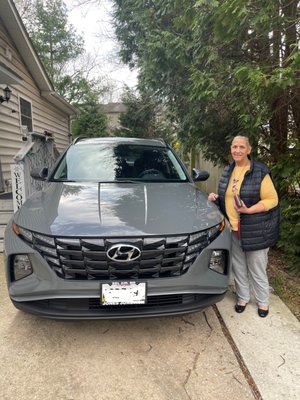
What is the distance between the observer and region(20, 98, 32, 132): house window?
348 inches

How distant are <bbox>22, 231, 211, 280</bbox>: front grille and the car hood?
5 cm

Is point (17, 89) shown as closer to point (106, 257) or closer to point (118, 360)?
point (106, 257)

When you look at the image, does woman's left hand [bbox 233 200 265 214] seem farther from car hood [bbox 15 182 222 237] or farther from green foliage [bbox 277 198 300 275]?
green foliage [bbox 277 198 300 275]

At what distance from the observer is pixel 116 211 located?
2.41m

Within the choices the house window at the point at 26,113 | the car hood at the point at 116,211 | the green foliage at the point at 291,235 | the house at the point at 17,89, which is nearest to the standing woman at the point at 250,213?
the car hood at the point at 116,211

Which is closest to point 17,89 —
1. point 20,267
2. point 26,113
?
point 26,113

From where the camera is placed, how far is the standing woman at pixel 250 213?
8.66ft

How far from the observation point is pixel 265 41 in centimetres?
390

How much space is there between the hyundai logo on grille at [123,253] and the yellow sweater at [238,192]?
3.67 feet

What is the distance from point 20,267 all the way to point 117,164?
5.62 feet

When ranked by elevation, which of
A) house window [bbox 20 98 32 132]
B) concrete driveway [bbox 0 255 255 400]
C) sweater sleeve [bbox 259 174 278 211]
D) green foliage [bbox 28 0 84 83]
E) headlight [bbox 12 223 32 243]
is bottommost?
concrete driveway [bbox 0 255 255 400]

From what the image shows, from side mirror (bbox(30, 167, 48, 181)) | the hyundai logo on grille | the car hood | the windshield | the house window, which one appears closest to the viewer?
the hyundai logo on grille

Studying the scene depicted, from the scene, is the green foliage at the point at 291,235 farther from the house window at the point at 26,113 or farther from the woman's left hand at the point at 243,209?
the house window at the point at 26,113

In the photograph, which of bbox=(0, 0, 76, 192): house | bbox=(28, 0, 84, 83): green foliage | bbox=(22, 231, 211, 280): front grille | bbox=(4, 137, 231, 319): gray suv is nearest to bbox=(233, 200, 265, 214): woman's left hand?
bbox=(4, 137, 231, 319): gray suv
